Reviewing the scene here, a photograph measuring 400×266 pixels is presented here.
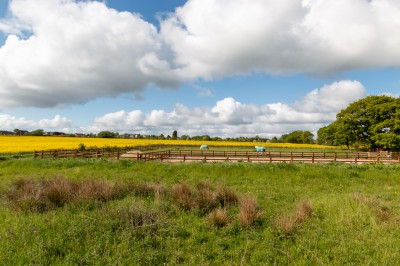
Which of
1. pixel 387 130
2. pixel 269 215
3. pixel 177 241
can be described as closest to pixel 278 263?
pixel 177 241

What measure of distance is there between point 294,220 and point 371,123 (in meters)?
57.0

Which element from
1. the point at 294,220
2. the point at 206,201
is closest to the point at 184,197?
the point at 206,201

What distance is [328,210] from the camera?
927cm

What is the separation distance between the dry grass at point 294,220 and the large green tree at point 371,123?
1904 inches

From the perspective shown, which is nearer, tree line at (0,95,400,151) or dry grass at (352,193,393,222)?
dry grass at (352,193,393,222)

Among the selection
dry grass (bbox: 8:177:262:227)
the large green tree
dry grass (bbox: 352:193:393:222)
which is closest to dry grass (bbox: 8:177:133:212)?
dry grass (bbox: 8:177:262:227)

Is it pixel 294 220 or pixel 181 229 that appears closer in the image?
pixel 181 229

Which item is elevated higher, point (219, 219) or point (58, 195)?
point (58, 195)

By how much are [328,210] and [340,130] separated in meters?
57.4

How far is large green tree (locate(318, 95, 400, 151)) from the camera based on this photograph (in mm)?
49688

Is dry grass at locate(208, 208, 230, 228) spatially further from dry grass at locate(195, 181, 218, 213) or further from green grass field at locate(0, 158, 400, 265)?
dry grass at locate(195, 181, 218, 213)

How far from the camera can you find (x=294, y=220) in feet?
25.5

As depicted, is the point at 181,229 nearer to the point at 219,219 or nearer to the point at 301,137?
the point at 219,219

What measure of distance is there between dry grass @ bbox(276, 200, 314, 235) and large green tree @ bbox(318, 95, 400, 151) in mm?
48365
